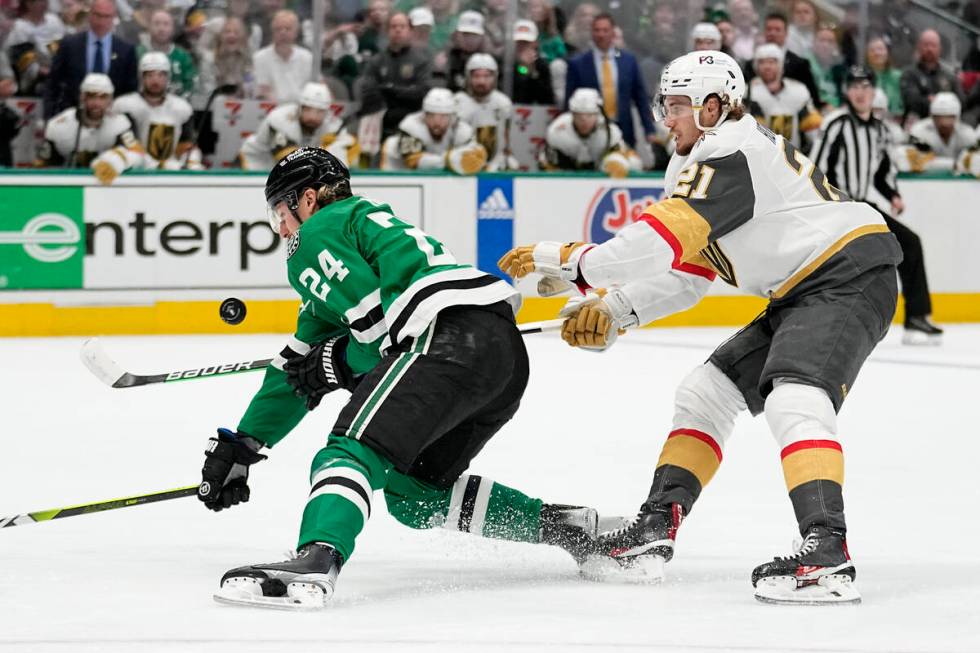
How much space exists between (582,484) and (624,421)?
1.44 meters

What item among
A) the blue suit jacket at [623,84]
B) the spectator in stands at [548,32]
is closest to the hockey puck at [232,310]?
the blue suit jacket at [623,84]

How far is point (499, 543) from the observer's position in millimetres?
4156

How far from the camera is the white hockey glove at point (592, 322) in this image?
3803mm

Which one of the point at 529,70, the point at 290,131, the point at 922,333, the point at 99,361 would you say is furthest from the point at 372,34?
the point at 99,361

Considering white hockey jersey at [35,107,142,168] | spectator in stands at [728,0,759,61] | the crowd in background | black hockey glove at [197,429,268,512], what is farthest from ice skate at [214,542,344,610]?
spectator in stands at [728,0,759,61]

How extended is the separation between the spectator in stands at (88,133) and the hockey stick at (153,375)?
212 inches

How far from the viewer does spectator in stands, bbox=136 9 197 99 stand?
986 centimetres

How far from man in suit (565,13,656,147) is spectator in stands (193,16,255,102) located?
2.04m

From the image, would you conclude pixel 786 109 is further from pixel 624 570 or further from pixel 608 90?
pixel 624 570

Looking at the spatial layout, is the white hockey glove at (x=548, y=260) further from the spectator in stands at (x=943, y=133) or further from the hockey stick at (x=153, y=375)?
the spectator in stands at (x=943, y=133)

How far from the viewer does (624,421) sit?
644 centimetres

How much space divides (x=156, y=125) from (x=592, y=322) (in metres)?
6.33

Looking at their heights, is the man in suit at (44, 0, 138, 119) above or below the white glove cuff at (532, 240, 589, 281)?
below

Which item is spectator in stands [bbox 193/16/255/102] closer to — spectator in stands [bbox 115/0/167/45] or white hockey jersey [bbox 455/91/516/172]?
spectator in stands [bbox 115/0/167/45]
